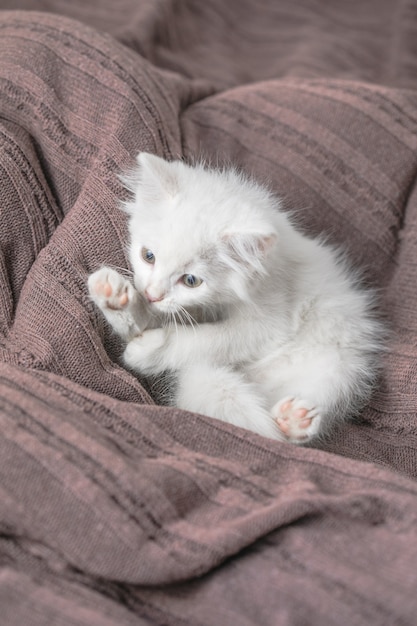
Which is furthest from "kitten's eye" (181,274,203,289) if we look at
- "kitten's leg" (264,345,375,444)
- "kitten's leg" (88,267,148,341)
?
"kitten's leg" (264,345,375,444)

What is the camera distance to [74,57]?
4.91 feet

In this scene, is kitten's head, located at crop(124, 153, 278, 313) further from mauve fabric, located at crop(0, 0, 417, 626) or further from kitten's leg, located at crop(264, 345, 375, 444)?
kitten's leg, located at crop(264, 345, 375, 444)

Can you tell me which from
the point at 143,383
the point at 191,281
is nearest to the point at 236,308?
the point at 191,281

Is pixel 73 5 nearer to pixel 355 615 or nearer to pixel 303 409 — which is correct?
pixel 303 409

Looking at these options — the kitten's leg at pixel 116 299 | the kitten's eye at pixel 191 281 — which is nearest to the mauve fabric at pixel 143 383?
the kitten's leg at pixel 116 299

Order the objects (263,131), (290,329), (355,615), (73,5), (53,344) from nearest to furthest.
A: (355,615), (53,344), (290,329), (263,131), (73,5)

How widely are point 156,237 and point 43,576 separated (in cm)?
68

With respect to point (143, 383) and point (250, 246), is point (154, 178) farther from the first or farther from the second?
point (143, 383)

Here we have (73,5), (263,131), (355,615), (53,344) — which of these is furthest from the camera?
(73,5)

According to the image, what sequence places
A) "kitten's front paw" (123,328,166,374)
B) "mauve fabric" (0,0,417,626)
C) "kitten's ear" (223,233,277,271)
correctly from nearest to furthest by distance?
1. "mauve fabric" (0,0,417,626)
2. "kitten's ear" (223,233,277,271)
3. "kitten's front paw" (123,328,166,374)

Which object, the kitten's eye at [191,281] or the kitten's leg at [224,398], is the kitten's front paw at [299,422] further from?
the kitten's eye at [191,281]

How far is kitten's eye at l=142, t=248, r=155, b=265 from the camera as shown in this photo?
51.4 inches

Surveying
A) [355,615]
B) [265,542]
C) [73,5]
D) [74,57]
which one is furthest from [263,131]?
[355,615]

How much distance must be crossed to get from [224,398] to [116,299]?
0.98 feet
